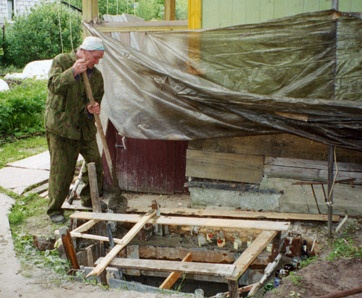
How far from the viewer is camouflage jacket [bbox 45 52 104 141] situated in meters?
5.97

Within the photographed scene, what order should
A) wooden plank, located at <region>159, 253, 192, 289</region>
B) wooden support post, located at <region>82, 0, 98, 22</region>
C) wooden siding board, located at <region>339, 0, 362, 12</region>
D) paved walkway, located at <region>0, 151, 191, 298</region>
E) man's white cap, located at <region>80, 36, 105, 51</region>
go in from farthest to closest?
1. wooden support post, located at <region>82, 0, 98, 22</region>
2. wooden siding board, located at <region>339, 0, 362, 12</region>
3. man's white cap, located at <region>80, 36, 105, 51</region>
4. wooden plank, located at <region>159, 253, 192, 289</region>
5. paved walkway, located at <region>0, 151, 191, 298</region>

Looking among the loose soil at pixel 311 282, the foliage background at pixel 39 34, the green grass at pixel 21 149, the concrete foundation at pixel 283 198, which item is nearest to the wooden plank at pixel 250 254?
the loose soil at pixel 311 282

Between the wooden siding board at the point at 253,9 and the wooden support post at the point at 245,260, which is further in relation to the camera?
the wooden siding board at the point at 253,9

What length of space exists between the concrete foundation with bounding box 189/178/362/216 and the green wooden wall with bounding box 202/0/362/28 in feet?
6.78

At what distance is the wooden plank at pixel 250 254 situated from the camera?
4417 mm

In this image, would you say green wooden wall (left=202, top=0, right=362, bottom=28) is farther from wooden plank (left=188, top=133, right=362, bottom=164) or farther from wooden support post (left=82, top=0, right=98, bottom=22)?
wooden support post (left=82, top=0, right=98, bottom=22)

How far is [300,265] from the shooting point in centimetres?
527

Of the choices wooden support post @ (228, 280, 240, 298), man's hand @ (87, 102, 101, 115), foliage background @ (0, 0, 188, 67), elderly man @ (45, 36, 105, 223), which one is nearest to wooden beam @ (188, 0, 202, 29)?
elderly man @ (45, 36, 105, 223)

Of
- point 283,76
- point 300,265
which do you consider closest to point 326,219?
point 300,265

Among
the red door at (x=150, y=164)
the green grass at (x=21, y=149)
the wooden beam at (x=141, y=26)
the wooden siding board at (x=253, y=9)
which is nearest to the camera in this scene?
the wooden siding board at (x=253, y=9)

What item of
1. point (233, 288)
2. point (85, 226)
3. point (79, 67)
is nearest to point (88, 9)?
point (79, 67)

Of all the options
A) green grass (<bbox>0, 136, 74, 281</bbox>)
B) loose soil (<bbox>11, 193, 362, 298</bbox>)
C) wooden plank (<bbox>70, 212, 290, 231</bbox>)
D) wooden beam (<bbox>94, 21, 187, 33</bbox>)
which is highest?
wooden beam (<bbox>94, 21, 187, 33</bbox>)

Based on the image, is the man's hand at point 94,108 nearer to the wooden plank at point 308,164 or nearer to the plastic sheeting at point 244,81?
the plastic sheeting at point 244,81

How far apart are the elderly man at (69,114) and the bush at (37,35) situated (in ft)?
56.2
